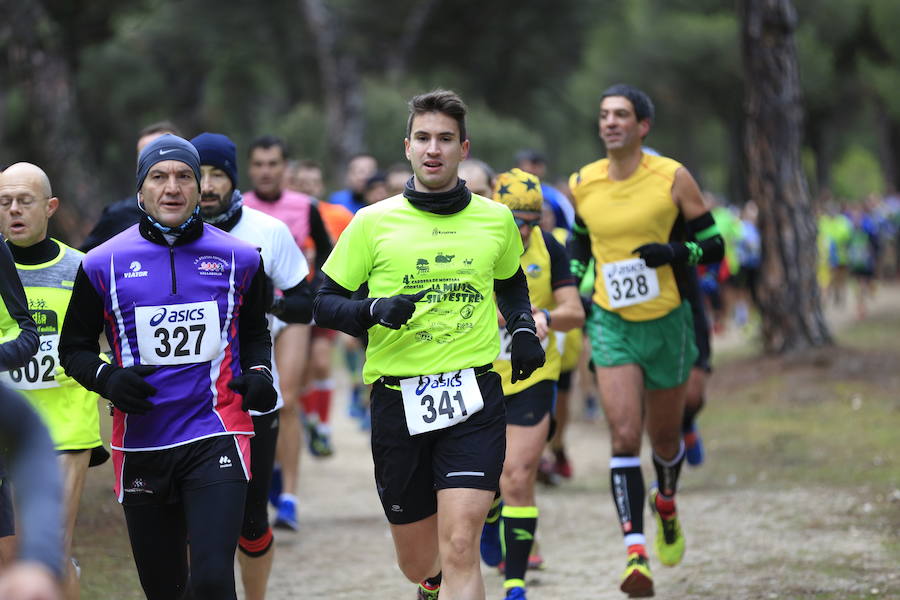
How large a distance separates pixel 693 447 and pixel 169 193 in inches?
256

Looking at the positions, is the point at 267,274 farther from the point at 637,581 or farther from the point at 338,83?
the point at 338,83

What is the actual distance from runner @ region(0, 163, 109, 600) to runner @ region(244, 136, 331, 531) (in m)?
2.76

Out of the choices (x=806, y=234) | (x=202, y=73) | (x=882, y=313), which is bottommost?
(x=882, y=313)

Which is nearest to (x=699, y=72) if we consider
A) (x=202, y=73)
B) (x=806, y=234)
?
(x=202, y=73)

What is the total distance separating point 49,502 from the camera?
2420 millimetres

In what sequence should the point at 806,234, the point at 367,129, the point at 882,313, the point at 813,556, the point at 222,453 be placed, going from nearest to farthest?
the point at 222,453, the point at 813,556, the point at 806,234, the point at 882,313, the point at 367,129

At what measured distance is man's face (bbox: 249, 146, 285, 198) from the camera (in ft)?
29.0

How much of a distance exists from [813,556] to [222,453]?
165 inches

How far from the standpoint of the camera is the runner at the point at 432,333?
5.27 m

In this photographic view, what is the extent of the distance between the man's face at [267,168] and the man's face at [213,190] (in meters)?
1.99

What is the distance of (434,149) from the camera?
533cm

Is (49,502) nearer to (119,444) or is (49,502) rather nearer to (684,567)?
(119,444)

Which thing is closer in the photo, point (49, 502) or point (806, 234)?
point (49, 502)

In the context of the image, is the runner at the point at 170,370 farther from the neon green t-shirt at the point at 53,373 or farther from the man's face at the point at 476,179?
the man's face at the point at 476,179
